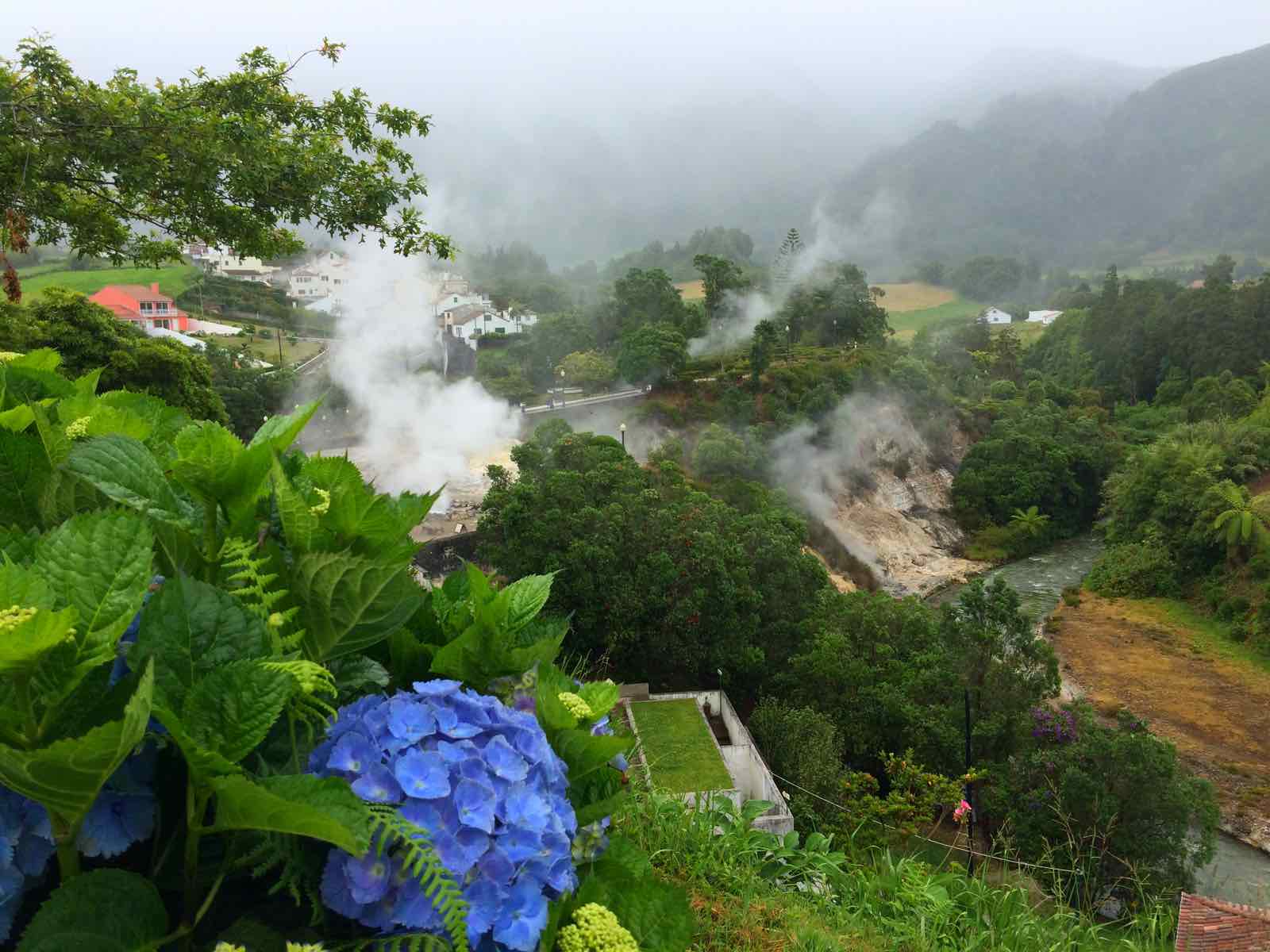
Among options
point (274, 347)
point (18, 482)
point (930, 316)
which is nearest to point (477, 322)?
point (274, 347)

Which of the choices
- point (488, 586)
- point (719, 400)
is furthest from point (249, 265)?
point (488, 586)

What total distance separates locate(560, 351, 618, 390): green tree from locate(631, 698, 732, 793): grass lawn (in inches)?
877

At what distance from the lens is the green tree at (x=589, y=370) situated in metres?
32.3

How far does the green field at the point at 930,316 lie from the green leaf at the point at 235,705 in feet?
206

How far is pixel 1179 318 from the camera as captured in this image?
40.2m

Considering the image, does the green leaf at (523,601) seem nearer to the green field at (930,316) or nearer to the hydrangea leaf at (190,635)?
the hydrangea leaf at (190,635)

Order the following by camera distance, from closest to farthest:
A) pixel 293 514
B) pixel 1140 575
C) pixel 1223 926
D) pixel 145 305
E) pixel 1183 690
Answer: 1. pixel 293 514
2. pixel 1223 926
3. pixel 1183 690
4. pixel 1140 575
5. pixel 145 305

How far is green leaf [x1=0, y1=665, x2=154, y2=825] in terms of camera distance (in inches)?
28.2

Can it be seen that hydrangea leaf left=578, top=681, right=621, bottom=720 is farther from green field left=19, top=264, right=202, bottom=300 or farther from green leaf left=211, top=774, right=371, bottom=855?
green field left=19, top=264, right=202, bottom=300

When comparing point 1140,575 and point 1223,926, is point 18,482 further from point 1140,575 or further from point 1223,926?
point 1140,575

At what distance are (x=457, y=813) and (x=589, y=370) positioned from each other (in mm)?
31731

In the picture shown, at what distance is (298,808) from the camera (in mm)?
769

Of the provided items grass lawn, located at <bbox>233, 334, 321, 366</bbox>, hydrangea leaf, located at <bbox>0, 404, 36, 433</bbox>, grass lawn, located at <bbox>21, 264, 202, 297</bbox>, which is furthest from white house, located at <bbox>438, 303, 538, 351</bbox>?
hydrangea leaf, located at <bbox>0, 404, 36, 433</bbox>

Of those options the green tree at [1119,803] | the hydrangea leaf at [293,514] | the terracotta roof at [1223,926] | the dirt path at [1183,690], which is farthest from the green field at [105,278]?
the hydrangea leaf at [293,514]
